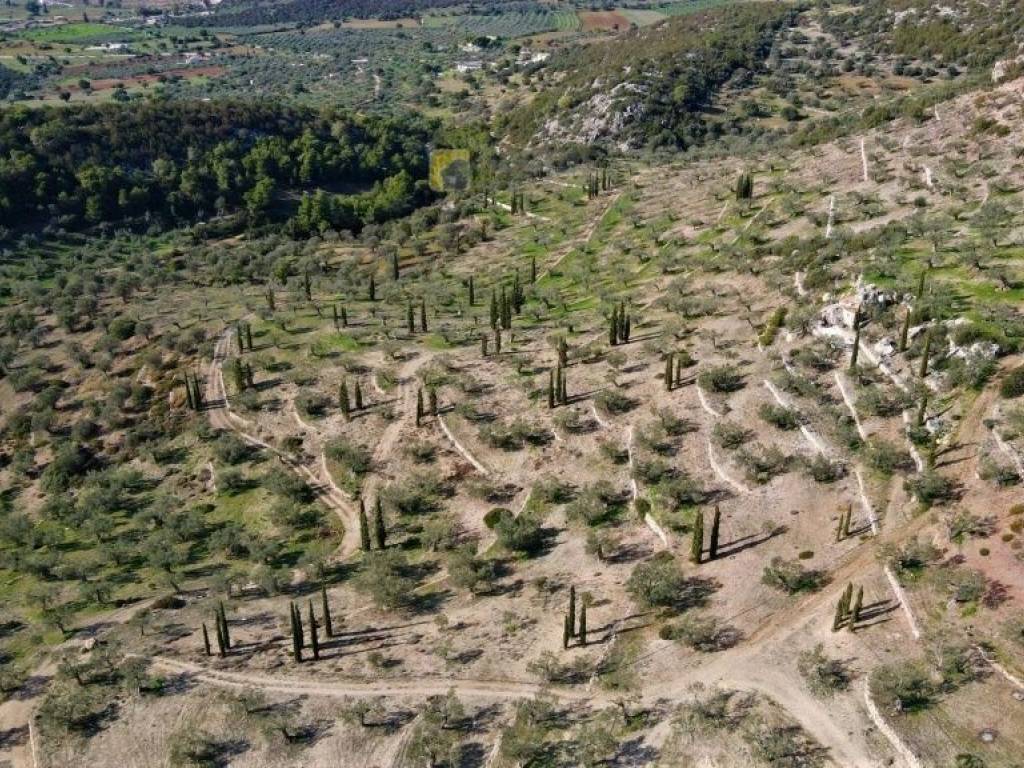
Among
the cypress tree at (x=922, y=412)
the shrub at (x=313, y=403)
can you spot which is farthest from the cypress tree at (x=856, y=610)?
the shrub at (x=313, y=403)

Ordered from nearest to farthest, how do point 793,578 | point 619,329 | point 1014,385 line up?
point 793,578 → point 1014,385 → point 619,329

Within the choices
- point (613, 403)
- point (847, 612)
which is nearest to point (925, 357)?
point (847, 612)

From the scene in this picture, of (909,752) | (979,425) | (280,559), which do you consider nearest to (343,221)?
(280,559)

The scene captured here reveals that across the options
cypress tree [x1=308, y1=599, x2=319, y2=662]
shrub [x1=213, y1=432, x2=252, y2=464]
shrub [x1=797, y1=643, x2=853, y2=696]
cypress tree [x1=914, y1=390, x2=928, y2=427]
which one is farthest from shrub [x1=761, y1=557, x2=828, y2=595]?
shrub [x1=213, y1=432, x2=252, y2=464]

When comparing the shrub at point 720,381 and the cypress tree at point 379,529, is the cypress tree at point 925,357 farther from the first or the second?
the cypress tree at point 379,529

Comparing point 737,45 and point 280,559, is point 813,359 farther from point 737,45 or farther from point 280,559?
point 737,45

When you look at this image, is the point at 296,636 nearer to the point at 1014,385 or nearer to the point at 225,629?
the point at 225,629

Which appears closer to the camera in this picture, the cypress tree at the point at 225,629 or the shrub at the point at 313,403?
the cypress tree at the point at 225,629
